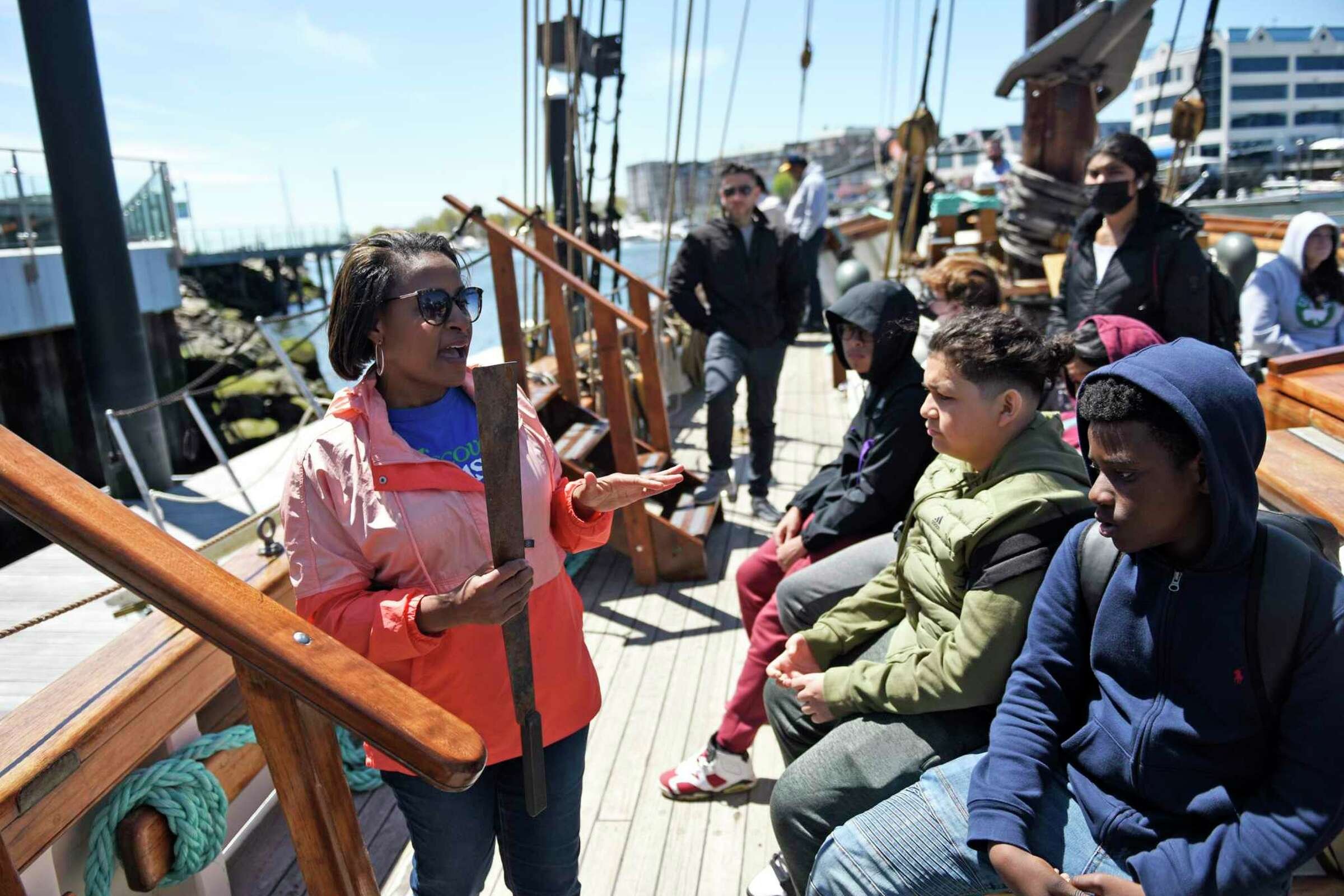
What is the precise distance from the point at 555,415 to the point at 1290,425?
9.81ft

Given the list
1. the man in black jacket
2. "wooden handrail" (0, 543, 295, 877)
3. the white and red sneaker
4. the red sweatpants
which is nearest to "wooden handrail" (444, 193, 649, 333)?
the man in black jacket

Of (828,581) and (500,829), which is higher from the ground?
(828,581)

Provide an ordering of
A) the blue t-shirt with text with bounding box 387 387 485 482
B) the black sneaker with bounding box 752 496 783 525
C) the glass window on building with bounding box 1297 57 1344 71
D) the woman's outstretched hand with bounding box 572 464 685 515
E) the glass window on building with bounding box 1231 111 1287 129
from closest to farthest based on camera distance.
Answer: the blue t-shirt with text with bounding box 387 387 485 482, the woman's outstretched hand with bounding box 572 464 685 515, the black sneaker with bounding box 752 496 783 525, the glass window on building with bounding box 1297 57 1344 71, the glass window on building with bounding box 1231 111 1287 129

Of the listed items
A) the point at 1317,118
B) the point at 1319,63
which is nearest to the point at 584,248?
the point at 1319,63

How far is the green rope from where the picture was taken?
165 cm

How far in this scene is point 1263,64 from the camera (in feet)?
115

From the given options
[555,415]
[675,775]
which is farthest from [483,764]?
[555,415]

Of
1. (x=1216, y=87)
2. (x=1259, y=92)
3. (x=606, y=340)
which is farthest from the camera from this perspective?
(x=1259, y=92)

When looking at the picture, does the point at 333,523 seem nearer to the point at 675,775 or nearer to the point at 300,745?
the point at 300,745

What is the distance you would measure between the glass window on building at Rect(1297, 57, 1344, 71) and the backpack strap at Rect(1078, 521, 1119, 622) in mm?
32116

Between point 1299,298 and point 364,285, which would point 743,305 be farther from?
point 364,285

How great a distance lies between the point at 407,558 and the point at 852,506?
141 cm

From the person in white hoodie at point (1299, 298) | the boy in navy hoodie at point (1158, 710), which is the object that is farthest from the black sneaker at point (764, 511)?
the boy in navy hoodie at point (1158, 710)

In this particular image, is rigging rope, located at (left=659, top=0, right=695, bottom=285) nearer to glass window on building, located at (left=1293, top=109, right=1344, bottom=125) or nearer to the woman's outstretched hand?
the woman's outstretched hand
